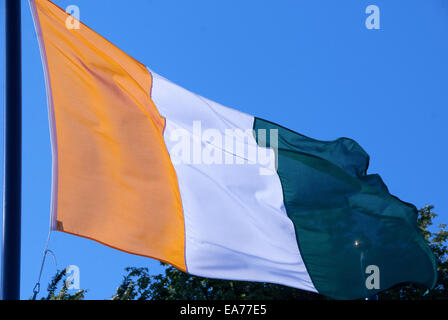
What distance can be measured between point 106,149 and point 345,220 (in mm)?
3122

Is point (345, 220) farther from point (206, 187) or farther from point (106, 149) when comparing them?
point (106, 149)

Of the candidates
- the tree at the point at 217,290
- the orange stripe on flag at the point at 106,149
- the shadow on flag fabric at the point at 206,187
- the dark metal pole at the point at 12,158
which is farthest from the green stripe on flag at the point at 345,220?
the tree at the point at 217,290

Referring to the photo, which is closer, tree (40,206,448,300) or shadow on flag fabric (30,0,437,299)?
shadow on flag fabric (30,0,437,299)

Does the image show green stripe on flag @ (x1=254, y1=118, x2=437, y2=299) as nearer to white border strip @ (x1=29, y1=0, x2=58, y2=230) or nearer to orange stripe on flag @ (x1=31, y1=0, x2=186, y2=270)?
orange stripe on flag @ (x1=31, y1=0, x2=186, y2=270)

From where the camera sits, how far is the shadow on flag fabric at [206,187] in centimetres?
751

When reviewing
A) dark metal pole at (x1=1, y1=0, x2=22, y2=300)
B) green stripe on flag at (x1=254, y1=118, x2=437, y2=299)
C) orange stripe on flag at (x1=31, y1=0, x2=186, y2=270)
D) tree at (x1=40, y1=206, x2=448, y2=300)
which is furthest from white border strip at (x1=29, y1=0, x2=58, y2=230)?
tree at (x1=40, y1=206, x2=448, y2=300)

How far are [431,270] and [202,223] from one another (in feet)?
9.58

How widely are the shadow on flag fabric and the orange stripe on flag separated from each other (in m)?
0.01

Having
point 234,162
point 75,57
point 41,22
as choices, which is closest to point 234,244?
point 234,162

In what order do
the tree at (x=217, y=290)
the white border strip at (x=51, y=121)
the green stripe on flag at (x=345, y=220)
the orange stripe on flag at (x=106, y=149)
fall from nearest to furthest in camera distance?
the white border strip at (x=51, y=121), the orange stripe on flag at (x=106, y=149), the green stripe on flag at (x=345, y=220), the tree at (x=217, y=290)

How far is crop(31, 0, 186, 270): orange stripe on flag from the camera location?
23.9ft

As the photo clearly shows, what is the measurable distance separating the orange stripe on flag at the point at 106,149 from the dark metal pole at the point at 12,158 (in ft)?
3.22

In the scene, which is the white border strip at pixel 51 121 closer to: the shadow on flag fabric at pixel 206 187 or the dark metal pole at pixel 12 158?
the shadow on flag fabric at pixel 206 187

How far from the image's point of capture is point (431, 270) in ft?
27.8
